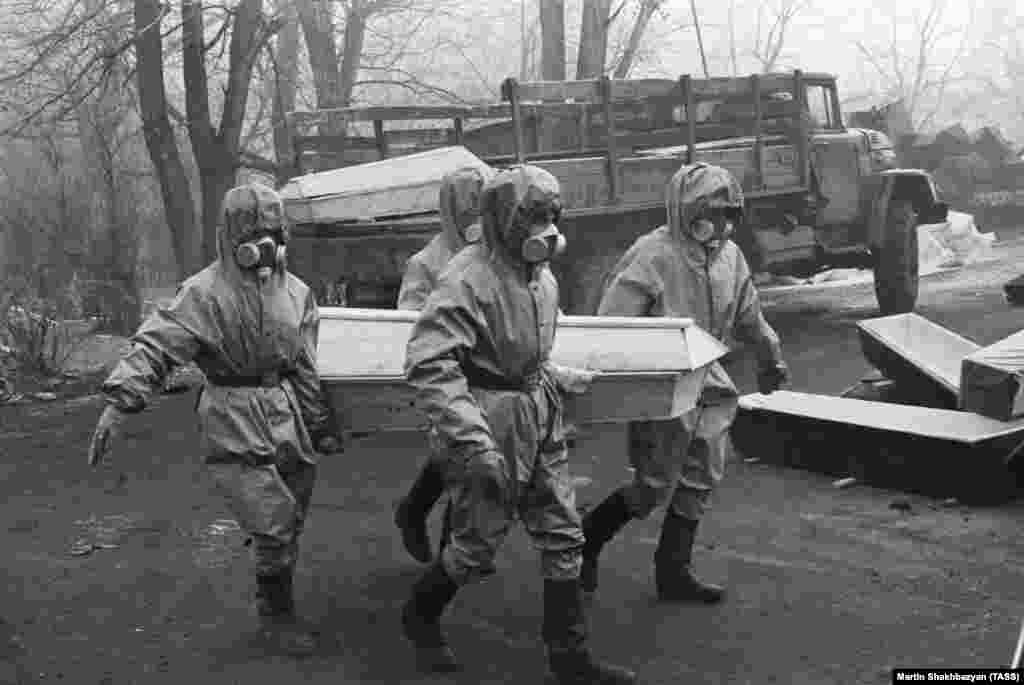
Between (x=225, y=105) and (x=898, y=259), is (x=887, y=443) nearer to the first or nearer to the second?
(x=898, y=259)

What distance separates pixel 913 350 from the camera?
8352 millimetres

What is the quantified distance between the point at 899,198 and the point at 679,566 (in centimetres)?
885

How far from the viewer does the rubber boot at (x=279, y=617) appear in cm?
479

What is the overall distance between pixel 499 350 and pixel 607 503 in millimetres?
1205

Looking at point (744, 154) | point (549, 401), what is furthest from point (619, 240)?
point (549, 401)

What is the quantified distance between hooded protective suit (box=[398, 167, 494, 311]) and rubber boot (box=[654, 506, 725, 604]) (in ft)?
5.22

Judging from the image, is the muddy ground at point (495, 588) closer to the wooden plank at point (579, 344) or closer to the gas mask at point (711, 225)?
the wooden plank at point (579, 344)

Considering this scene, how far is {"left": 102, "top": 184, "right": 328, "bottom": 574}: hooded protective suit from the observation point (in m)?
4.68

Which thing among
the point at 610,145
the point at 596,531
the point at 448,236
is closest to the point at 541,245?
the point at 596,531

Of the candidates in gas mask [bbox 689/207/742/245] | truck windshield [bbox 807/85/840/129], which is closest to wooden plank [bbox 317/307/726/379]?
gas mask [bbox 689/207/742/245]

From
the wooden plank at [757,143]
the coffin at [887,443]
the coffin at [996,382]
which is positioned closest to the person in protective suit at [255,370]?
the coffin at [887,443]

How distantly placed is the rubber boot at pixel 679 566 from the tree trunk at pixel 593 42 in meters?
12.2

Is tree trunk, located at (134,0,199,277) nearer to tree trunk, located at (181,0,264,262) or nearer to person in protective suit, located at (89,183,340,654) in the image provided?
tree trunk, located at (181,0,264,262)

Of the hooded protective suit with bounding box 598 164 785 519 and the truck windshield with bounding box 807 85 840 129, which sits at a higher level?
the truck windshield with bounding box 807 85 840 129
